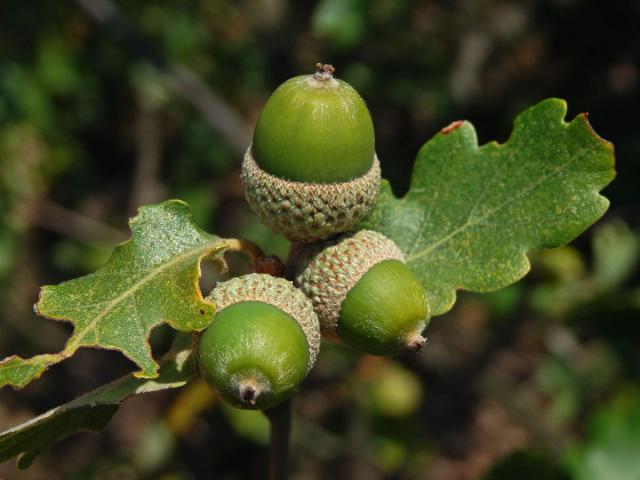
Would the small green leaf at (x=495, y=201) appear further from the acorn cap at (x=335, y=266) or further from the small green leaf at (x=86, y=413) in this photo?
the small green leaf at (x=86, y=413)

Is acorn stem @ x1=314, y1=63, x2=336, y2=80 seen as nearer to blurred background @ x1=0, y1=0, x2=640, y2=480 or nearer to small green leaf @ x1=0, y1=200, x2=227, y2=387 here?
small green leaf @ x1=0, y1=200, x2=227, y2=387

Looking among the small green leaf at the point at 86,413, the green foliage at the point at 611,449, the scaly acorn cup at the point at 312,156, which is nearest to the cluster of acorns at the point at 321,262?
the scaly acorn cup at the point at 312,156

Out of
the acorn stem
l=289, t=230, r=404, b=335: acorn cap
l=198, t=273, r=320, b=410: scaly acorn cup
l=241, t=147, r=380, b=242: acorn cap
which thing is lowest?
l=198, t=273, r=320, b=410: scaly acorn cup

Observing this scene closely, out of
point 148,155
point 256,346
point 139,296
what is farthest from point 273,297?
point 148,155

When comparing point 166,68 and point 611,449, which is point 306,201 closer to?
point 611,449

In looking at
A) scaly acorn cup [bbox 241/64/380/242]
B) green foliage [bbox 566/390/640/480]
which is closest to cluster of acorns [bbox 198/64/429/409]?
scaly acorn cup [bbox 241/64/380/242]
